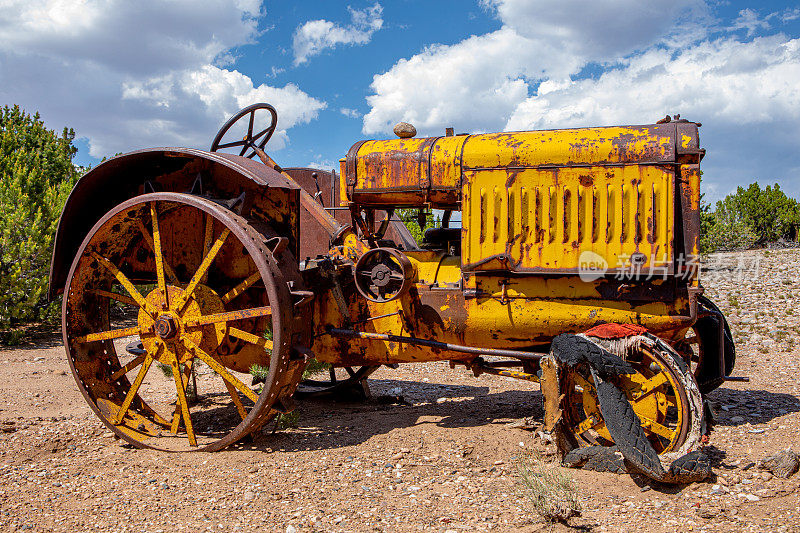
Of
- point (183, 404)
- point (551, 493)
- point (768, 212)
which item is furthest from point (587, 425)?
point (768, 212)

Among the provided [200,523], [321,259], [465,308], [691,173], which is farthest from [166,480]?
[691,173]

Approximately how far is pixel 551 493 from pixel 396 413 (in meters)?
2.26

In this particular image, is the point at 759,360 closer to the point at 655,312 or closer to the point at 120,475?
the point at 655,312

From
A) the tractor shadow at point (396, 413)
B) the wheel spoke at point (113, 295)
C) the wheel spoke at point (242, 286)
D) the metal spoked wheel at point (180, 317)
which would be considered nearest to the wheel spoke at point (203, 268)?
the metal spoked wheel at point (180, 317)

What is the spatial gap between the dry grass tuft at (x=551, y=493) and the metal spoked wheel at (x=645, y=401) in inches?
20.2

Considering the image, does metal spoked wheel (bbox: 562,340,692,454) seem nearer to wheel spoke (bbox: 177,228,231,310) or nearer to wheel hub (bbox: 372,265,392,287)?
wheel hub (bbox: 372,265,392,287)

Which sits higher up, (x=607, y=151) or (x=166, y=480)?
(x=607, y=151)

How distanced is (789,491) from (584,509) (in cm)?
109

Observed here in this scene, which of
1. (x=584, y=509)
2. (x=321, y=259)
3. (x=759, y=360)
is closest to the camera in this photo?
(x=584, y=509)

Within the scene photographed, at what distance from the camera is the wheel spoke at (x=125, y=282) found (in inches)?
175

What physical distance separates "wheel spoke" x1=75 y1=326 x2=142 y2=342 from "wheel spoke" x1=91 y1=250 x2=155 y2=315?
0.55ft

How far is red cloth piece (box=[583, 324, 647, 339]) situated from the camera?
3773 mm

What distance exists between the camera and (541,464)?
12.5 ft

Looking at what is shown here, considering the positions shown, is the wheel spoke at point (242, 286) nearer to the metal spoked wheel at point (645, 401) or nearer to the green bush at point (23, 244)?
the metal spoked wheel at point (645, 401)
